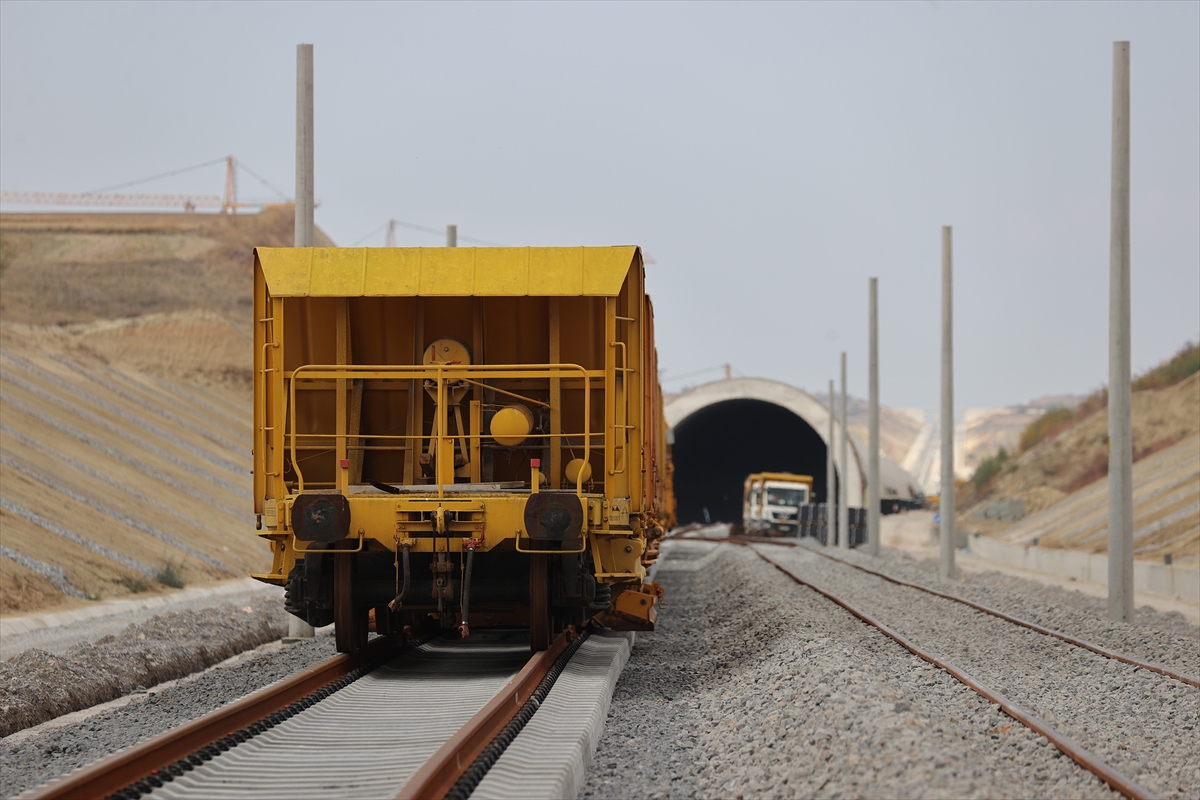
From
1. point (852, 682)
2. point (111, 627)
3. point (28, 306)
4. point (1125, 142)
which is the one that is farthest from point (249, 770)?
point (28, 306)

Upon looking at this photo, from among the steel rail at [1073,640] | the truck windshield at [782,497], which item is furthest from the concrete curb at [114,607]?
the truck windshield at [782,497]

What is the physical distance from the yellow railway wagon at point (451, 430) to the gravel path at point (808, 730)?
1.51m

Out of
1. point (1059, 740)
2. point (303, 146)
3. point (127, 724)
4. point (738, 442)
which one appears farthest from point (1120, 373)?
point (738, 442)

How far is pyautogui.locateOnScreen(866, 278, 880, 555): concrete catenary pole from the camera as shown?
134ft

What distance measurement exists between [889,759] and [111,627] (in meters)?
12.1

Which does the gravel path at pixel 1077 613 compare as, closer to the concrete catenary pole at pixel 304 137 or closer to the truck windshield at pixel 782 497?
the concrete catenary pole at pixel 304 137

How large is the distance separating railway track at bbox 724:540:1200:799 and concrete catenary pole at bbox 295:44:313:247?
8.52 metres

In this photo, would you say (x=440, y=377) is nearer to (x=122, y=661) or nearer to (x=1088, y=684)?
(x=122, y=661)

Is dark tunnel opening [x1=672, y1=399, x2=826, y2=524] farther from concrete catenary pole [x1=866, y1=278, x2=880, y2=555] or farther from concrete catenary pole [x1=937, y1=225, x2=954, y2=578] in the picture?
concrete catenary pole [x1=937, y1=225, x2=954, y2=578]

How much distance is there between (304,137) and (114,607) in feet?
27.6

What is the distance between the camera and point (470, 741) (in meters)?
7.02

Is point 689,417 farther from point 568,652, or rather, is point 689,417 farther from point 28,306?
point 568,652

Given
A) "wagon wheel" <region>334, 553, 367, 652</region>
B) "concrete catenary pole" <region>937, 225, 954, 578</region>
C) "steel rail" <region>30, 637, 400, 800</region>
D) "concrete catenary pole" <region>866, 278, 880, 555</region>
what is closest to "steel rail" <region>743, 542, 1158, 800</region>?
"steel rail" <region>30, 637, 400, 800</region>

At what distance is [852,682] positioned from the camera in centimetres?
947
